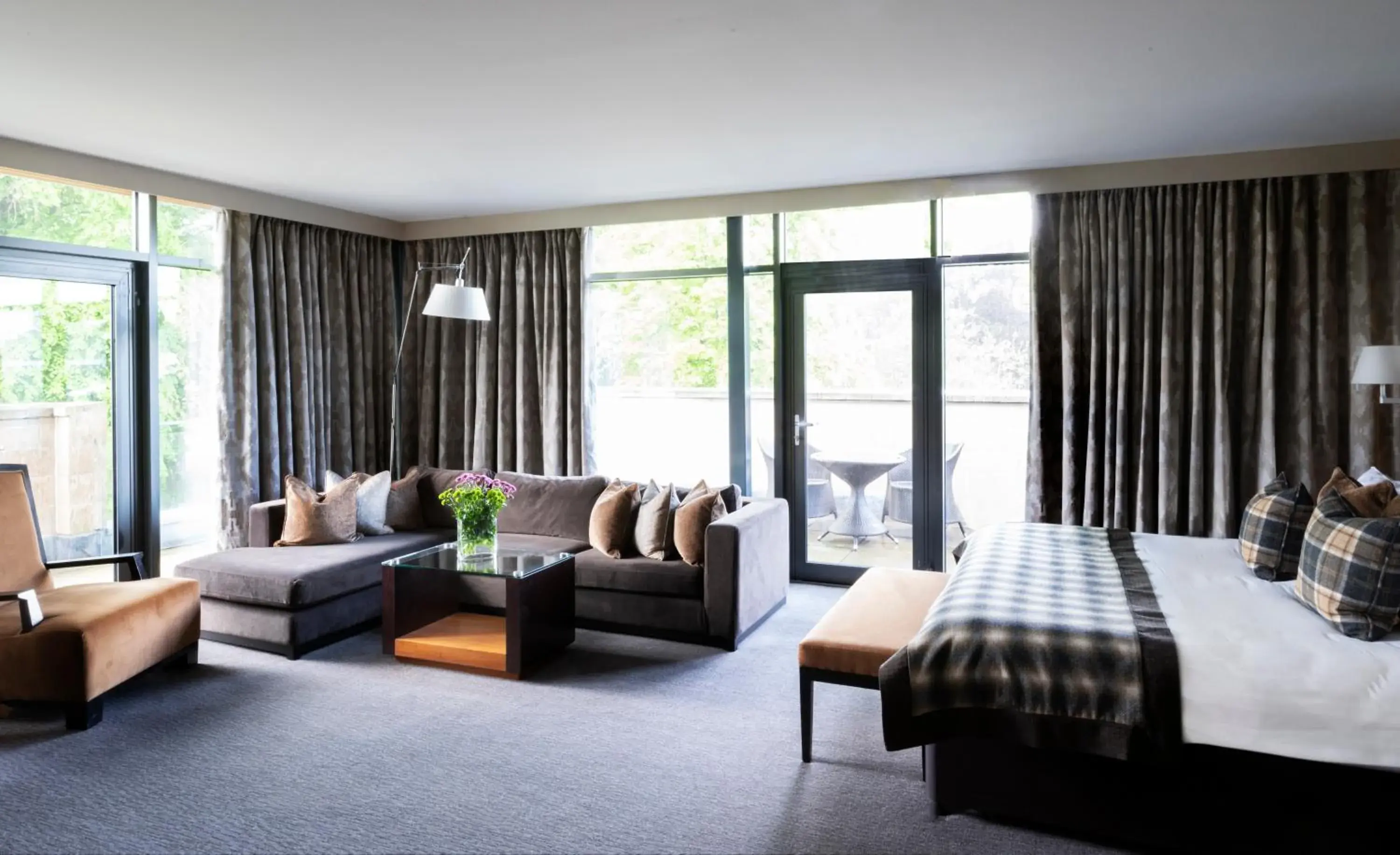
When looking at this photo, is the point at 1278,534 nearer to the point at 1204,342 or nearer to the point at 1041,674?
the point at 1041,674

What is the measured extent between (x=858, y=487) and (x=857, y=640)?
2.73 metres

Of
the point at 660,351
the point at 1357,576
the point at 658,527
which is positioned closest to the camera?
the point at 1357,576

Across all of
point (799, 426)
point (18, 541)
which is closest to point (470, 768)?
point (18, 541)

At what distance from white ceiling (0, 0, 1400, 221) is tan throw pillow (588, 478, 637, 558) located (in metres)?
1.85

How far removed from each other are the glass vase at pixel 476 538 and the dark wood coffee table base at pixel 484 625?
0.39 feet

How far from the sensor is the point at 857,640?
9.99 ft

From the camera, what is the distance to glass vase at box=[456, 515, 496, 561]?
4.36m

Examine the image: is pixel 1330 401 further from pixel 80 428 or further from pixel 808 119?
pixel 80 428

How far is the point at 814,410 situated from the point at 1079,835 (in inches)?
135

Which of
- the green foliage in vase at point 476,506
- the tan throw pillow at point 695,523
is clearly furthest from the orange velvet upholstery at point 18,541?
the tan throw pillow at point 695,523

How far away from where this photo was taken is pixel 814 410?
5.77 meters

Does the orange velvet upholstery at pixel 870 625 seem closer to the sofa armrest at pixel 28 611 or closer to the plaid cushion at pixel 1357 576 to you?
the plaid cushion at pixel 1357 576

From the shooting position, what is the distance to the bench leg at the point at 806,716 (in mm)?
3135

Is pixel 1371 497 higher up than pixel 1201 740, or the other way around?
pixel 1371 497
